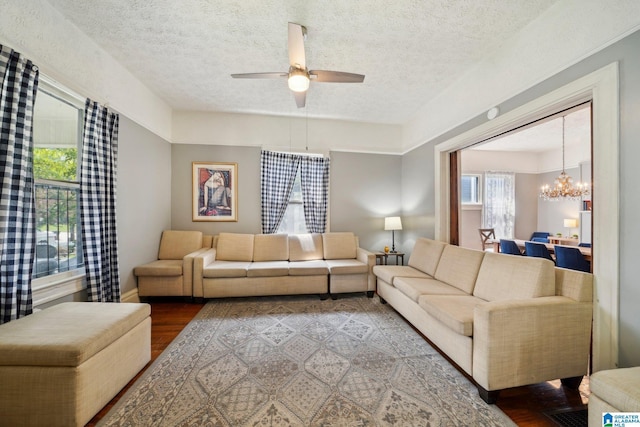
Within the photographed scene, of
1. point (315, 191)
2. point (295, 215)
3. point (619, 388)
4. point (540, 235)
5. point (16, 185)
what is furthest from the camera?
point (540, 235)

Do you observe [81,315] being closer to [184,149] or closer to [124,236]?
[124,236]

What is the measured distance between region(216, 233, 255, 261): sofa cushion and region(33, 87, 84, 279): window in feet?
5.20

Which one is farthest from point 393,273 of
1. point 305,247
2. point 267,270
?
point 267,270

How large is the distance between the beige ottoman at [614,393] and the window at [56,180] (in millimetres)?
3867

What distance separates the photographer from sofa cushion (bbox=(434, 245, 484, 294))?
241cm

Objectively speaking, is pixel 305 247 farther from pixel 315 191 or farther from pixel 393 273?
pixel 393 273

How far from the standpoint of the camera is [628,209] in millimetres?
1526

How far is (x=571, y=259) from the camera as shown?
298 cm

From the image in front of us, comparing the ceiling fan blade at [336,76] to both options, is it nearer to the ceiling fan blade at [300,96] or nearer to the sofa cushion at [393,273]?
the ceiling fan blade at [300,96]

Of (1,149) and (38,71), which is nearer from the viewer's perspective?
(1,149)

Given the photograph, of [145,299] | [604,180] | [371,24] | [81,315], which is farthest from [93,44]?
[604,180]

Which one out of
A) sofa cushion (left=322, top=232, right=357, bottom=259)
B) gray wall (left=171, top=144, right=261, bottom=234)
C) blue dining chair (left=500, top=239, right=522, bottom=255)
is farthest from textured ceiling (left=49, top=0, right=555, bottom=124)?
blue dining chair (left=500, top=239, right=522, bottom=255)

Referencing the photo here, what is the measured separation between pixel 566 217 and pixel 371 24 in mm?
6670

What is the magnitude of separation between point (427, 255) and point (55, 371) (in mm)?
3385
